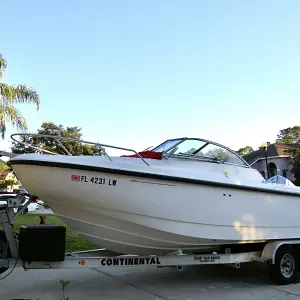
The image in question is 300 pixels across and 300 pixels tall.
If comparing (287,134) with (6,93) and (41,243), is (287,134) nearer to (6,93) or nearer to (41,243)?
(6,93)

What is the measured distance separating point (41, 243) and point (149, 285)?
212cm

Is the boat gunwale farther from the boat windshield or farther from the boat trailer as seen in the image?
the boat trailer

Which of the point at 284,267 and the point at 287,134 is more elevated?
the point at 287,134

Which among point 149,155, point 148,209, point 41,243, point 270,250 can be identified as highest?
point 149,155

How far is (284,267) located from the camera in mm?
6715

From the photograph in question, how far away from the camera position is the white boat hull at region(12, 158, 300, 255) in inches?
205

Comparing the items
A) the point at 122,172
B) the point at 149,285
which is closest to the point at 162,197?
the point at 122,172

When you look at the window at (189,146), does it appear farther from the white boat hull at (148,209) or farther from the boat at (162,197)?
the white boat hull at (148,209)

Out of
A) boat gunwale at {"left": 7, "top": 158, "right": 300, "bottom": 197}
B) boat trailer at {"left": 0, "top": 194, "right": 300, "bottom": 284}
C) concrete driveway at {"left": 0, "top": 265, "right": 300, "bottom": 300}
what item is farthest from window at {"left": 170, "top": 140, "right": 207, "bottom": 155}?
concrete driveway at {"left": 0, "top": 265, "right": 300, "bottom": 300}

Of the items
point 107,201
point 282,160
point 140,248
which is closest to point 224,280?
point 140,248

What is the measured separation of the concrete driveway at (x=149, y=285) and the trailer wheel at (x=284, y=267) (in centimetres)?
17

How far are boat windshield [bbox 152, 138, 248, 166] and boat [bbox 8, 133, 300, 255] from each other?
16mm

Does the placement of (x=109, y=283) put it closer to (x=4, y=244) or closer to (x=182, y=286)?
(x=182, y=286)

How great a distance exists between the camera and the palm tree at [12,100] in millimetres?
15922
